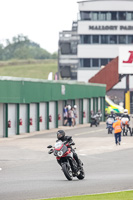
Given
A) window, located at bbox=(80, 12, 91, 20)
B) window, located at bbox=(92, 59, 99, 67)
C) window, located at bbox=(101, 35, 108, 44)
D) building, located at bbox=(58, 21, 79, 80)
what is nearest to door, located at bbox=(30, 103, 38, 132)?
window, located at bbox=(92, 59, 99, 67)

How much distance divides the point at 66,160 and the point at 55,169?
4.53m

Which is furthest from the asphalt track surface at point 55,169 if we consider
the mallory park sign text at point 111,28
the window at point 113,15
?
the window at point 113,15

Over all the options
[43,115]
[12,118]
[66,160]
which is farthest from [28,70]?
[66,160]

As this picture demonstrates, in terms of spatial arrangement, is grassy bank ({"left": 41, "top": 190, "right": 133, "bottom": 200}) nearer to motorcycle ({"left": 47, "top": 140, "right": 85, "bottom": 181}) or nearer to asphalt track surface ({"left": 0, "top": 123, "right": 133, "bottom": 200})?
asphalt track surface ({"left": 0, "top": 123, "right": 133, "bottom": 200})

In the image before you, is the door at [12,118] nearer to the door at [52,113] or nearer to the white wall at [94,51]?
the door at [52,113]

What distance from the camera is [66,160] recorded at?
18.2m

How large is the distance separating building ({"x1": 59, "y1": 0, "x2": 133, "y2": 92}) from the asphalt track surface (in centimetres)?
5861

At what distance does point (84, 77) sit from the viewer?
97.4 metres

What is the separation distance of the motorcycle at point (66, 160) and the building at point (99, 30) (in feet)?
258

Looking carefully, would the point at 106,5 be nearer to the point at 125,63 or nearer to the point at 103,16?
the point at 103,16

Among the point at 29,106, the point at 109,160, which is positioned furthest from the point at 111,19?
the point at 109,160

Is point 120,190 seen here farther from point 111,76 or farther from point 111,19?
point 111,19

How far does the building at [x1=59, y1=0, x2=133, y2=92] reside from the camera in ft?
317

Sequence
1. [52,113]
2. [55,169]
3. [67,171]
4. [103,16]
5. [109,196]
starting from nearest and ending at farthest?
[109,196]
[67,171]
[55,169]
[52,113]
[103,16]
